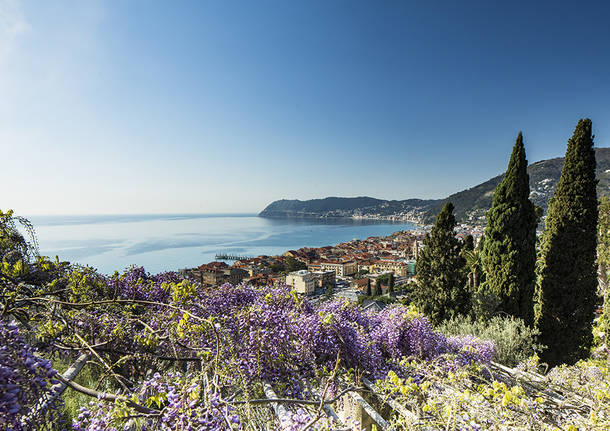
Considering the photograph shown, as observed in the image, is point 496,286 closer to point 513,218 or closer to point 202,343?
point 513,218

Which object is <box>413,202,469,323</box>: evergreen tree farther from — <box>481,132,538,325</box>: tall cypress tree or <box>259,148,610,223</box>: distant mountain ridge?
<box>259,148,610,223</box>: distant mountain ridge

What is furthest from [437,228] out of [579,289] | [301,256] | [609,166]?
[609,166]

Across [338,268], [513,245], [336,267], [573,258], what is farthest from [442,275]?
[338,268]

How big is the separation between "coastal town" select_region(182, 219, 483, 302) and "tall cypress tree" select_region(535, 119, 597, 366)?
19.1 m

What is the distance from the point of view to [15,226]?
289cm

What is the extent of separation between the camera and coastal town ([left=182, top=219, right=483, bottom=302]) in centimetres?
3289

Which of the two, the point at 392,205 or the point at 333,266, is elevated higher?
the point at 392,205

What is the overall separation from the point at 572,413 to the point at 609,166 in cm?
13340

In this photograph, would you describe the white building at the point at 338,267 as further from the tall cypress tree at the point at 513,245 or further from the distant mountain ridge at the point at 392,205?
the distant mountain ridge at the point at 392,205

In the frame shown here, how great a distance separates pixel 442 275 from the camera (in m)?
7.64

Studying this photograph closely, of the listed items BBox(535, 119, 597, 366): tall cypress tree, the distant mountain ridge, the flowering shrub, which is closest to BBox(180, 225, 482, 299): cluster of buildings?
BBox(535, 119, 597, 366): tall cypress tree

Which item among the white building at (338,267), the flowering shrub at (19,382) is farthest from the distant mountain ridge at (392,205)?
the flowering shrub at (19,382)

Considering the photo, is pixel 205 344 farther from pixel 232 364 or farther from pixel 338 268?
pixel 338 268

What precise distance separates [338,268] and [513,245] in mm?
43423
